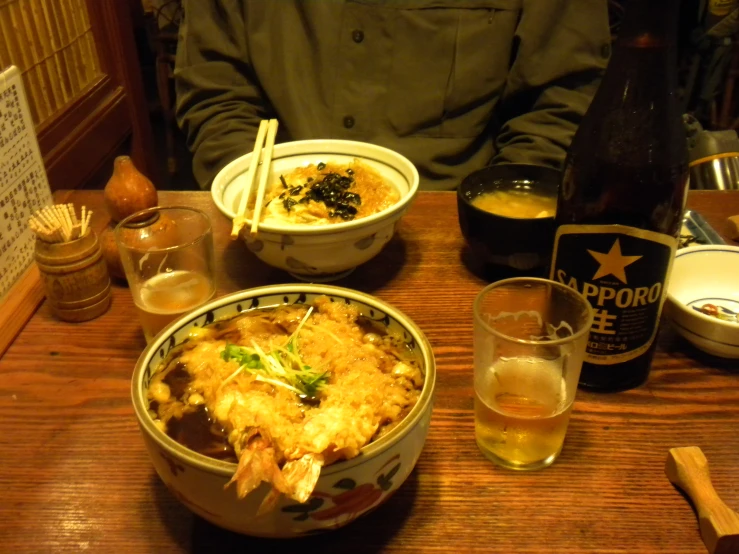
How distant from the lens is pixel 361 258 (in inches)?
41.0

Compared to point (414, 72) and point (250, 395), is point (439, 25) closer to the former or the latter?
point (414, 72)

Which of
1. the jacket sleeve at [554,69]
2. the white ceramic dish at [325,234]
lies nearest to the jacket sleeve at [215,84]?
the white ceramic dish at [325,234]

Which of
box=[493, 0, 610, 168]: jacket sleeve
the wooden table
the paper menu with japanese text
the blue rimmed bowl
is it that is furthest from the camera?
box=[493, 0, 610, 168]: jacket sleeve

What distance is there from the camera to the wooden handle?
0.62m

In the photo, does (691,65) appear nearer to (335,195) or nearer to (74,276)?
(335,195)

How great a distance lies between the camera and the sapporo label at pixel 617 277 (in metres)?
0.73

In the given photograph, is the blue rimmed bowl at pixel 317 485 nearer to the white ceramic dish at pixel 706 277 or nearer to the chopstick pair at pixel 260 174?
the chopstick pair at pixel 260 174

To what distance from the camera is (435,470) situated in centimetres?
73

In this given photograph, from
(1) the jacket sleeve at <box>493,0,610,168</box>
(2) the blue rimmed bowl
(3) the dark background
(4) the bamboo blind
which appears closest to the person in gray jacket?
(1) the jacket sleeve at <box>493,0,610,168</box>

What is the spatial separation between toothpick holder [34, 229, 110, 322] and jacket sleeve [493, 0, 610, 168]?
110 cm

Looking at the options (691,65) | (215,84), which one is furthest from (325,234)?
(691,65)

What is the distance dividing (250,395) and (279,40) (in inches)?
53.7

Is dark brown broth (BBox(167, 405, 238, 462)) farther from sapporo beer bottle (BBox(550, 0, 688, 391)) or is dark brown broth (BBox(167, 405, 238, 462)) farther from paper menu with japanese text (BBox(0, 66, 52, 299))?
paper menu with japanese text (BBox(0, 66, 52, 299))

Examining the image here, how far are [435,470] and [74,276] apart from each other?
0.61 m
